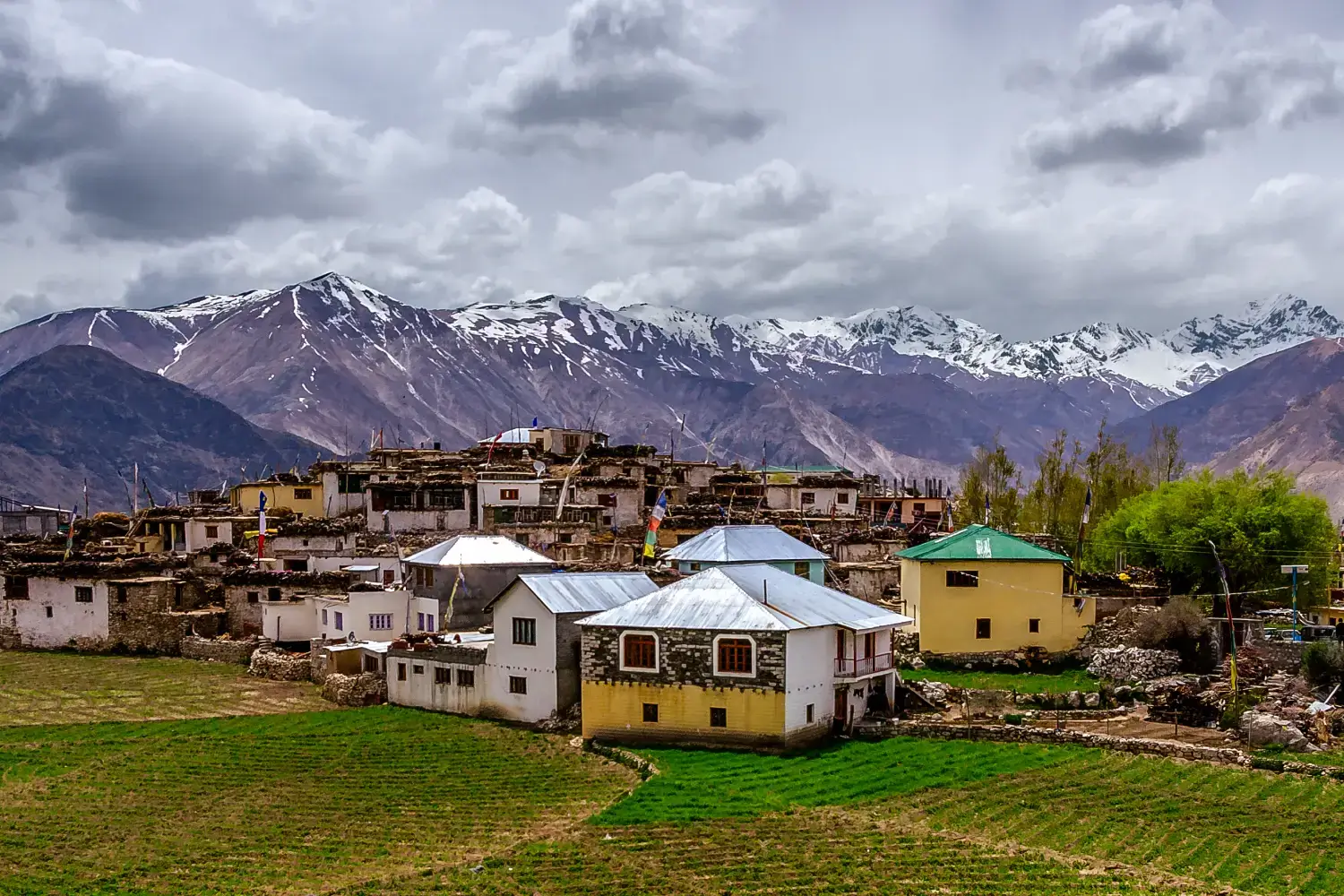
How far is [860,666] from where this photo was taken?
46625 mm

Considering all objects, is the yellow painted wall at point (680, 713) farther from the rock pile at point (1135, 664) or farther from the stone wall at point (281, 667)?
the stone wall at point (281, 667)

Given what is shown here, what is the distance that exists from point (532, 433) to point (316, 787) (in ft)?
277

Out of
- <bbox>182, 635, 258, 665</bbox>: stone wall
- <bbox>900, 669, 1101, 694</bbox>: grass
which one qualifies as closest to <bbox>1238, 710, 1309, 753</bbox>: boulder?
<bbox>900, 669, 1101, 694</bbox>: grass

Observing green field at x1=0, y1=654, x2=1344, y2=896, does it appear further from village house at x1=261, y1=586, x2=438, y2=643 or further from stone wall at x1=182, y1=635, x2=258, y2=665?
stone wall at x1=182, y1=635, x2=258, y2=665

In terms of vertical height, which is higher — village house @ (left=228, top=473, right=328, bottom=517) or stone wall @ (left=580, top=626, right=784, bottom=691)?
village house @ (left=228, top=473, right=328, bottom=517)

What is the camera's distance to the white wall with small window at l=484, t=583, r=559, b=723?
48.4m

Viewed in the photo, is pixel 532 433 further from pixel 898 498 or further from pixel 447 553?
pixel 447 553

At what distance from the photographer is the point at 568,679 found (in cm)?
4859

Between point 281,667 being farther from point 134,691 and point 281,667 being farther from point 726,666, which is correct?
point 726,666

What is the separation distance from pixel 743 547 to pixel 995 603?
38.1ft

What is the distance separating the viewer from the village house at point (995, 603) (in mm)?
60375

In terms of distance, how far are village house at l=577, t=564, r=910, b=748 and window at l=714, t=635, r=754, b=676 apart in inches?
1.1

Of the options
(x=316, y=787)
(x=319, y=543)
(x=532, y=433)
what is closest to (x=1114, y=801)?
(x=316, y=787)

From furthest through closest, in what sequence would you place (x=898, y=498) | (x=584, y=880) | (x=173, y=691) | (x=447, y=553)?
(x=898, y=498) < (x=447, y=553) < (x=173, y=691) < (x=584, y=880)
